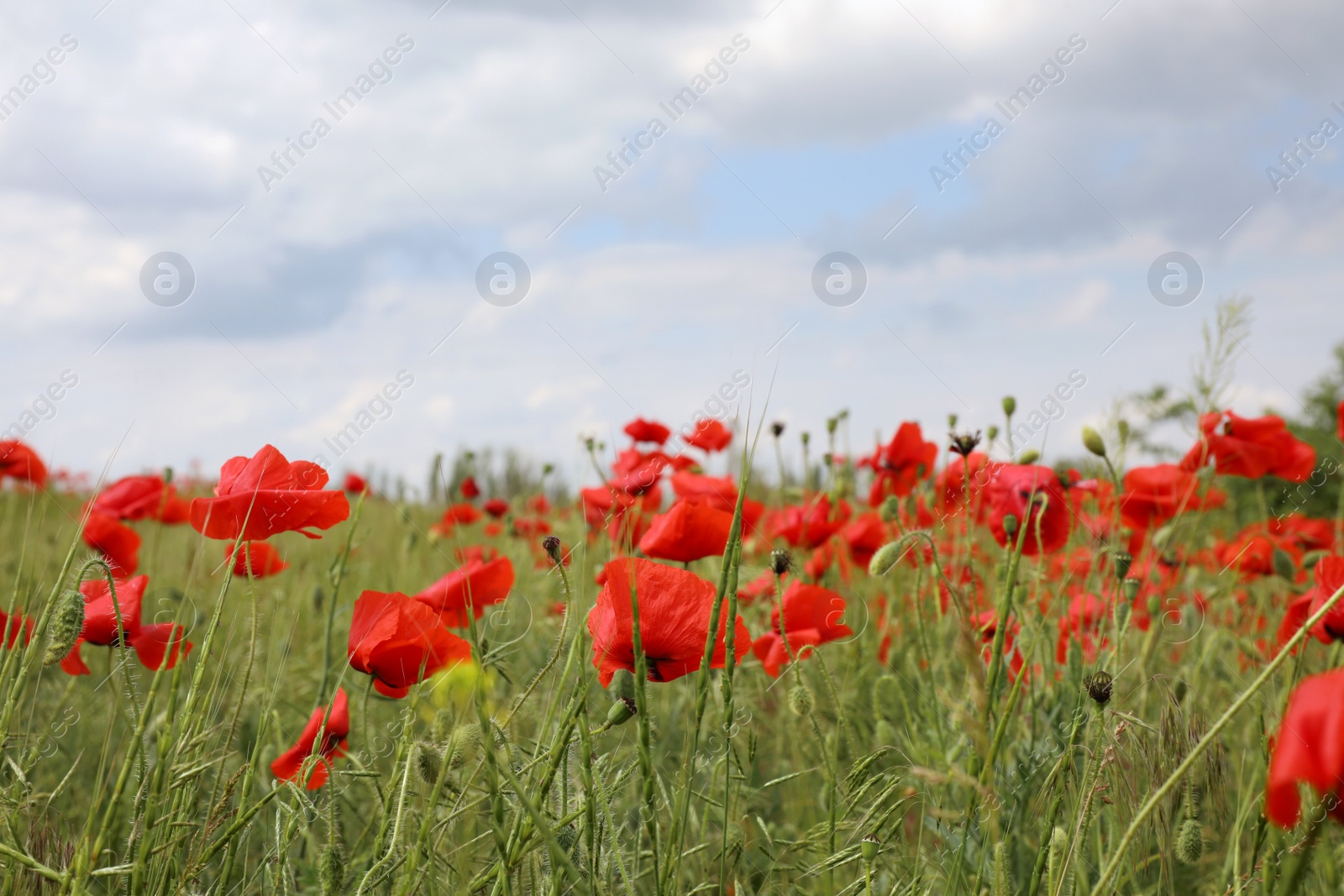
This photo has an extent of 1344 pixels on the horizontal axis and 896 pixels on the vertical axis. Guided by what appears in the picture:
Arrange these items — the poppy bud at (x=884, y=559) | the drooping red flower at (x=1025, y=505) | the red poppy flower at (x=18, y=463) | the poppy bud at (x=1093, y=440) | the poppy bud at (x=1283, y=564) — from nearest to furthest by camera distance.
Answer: the poppy bud at (x=884, y=559) → the poppy bud at (x=1093, y=440) → the drooping red flower at (x=1025, y=505) → the poppy bud at (x=1283, y=564) → the red poppy flower at (x=18, y=463)

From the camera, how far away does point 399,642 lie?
1.00 metres

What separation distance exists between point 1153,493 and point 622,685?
164cm

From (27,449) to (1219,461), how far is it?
116 inches

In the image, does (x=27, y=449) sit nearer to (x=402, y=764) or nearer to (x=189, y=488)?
(x=402, y=764)

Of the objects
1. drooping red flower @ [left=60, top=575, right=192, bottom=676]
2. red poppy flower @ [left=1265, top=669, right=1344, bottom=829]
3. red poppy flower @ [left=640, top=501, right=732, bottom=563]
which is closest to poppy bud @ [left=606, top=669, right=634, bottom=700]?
red poppy flower @ [left=640, top=501, right=732, bottom=563]

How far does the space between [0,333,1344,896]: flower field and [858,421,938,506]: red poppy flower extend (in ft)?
0.03

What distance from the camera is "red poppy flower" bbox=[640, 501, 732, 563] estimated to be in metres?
1.26

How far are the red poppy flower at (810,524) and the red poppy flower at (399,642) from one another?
47.6 inches

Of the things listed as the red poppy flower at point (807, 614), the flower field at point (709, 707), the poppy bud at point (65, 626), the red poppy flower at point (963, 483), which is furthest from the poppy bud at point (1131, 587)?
the poppy bud at point (65, 626)

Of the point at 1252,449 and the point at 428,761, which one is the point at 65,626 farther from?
the point at 1252,449

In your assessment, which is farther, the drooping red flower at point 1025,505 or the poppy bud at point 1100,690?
the drooping red flower at point 1025,505

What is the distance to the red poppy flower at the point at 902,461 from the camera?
2.29m

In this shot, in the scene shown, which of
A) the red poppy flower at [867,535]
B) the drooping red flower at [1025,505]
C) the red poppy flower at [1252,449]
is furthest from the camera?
the red poppy flower at [867,535]

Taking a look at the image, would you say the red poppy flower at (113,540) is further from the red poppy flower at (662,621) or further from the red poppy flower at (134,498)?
the red poppy flower at (662,621)
